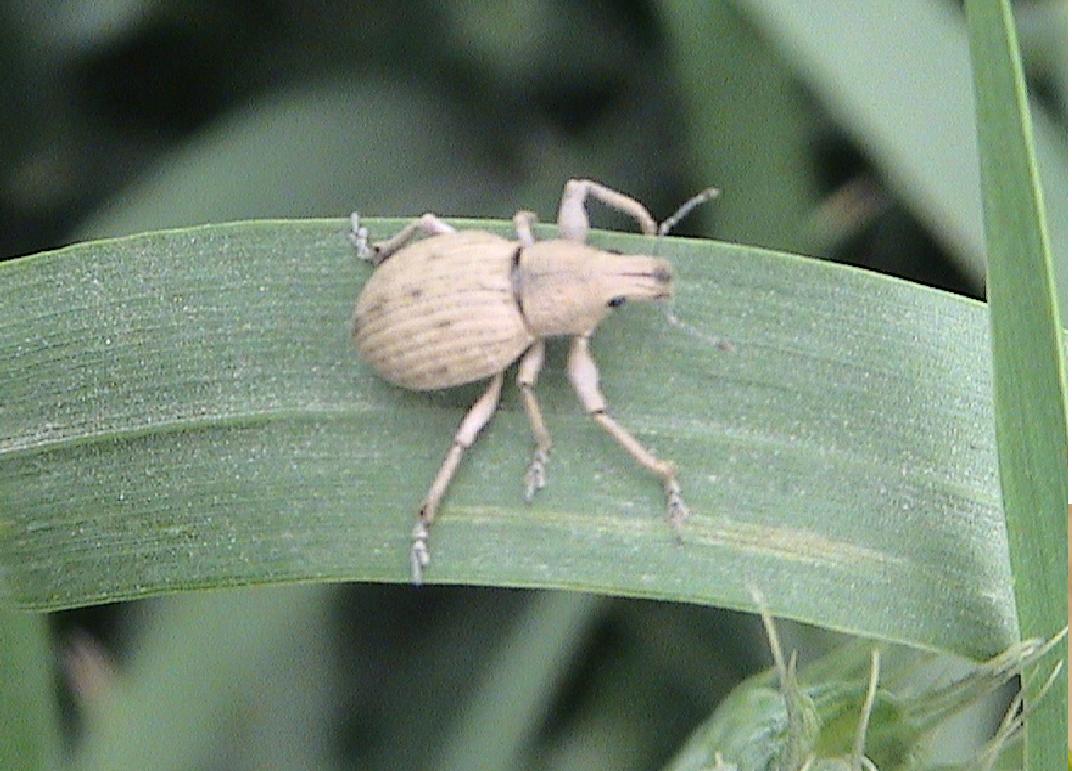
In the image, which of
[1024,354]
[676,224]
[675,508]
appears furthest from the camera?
[676,224]

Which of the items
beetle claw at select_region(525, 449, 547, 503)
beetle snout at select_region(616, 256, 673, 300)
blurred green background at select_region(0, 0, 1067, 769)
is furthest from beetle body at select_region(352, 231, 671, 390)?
blurred green background at select_region(0, 0, 1067, 769)

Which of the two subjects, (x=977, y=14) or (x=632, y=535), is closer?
(x=977, y=14)

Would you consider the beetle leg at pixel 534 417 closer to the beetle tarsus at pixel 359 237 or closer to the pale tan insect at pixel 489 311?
the pale tan insect at pixel 489 311

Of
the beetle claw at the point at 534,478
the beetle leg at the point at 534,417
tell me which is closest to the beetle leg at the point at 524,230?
the beetle leg at the point at 534,417

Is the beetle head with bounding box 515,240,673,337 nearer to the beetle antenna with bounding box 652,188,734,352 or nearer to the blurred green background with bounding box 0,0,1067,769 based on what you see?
the beetle antenna with bounding box 652,188,734,352

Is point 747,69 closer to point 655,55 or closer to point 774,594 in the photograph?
point 655,55

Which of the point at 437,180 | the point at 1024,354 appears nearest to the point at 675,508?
the point at 1024,354

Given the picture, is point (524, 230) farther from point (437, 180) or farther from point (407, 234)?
point (437, 180)

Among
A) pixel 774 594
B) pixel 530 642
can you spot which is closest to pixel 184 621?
pixel 530 642
